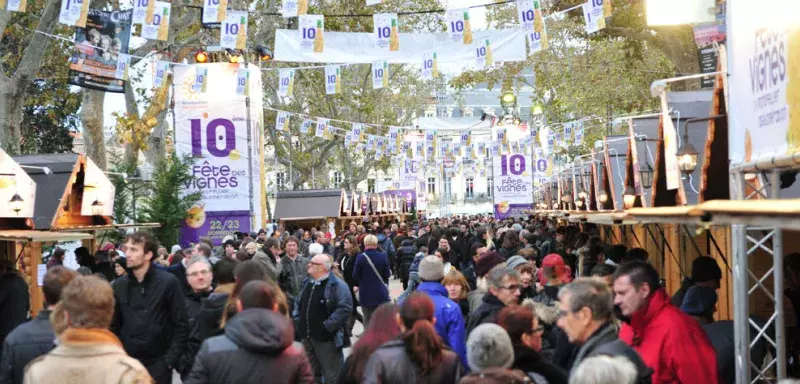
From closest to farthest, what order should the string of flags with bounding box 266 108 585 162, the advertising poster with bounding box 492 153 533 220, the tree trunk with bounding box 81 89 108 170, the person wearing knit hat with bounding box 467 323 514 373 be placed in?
the person wearing knit hat with bounding box 467 323 514 373 → the tree trunk with bounding box 81 89 108 170 → the string of flags with bounding box 266 108 585 162 → the advertising poster with bounding box 492 153 533 220

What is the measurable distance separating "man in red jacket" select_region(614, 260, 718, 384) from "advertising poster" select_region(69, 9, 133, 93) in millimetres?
15499

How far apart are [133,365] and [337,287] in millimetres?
5583

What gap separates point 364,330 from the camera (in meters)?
6.82

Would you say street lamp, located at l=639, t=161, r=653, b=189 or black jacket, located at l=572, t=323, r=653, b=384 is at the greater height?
street lamp, located at l=639, t=161, r=653, b=189

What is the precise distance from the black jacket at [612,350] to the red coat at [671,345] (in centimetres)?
88

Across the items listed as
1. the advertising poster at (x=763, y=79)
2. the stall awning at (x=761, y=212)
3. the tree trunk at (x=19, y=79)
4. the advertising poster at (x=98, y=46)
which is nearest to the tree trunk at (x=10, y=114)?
the tree trunk at (x=19, y=79)

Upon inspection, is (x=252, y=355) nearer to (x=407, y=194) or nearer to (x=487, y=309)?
(x=487, y=309)

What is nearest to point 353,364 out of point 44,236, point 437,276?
point 437,276

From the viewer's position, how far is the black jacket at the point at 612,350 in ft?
17.0

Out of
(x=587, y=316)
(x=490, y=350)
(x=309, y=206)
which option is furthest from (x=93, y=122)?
(x=490, y=350)

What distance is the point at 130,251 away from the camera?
26.7 ft

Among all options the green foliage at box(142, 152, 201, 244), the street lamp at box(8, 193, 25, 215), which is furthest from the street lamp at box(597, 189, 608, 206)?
the street lamp at box(8, 193, 25, 215)

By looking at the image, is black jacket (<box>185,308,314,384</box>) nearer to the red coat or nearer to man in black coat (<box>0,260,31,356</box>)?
the red coat

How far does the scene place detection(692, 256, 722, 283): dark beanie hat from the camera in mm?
8109
